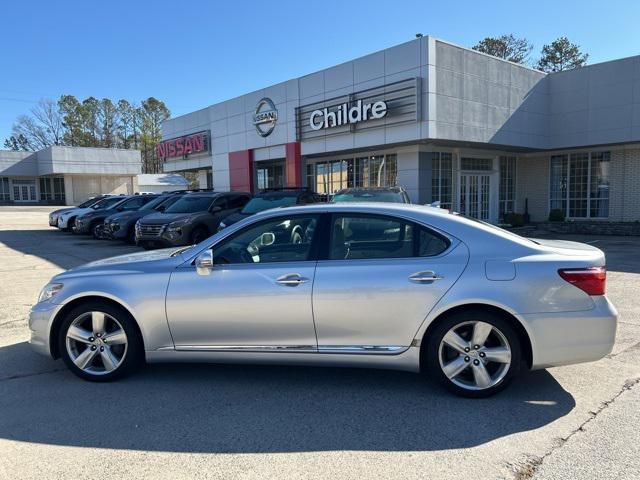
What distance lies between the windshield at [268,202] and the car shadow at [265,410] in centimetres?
877

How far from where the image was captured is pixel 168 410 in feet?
12.9

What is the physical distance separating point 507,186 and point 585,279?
20162mm

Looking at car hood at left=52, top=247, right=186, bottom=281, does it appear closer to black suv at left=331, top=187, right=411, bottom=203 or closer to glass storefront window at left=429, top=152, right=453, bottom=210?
black suv at left=331, top=187, right=411, bottom=203

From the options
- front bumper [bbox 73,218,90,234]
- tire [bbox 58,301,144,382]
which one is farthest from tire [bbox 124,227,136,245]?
tire [bbox 58,301,144,382]

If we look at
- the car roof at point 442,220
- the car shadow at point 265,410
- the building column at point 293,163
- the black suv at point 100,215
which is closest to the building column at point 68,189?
the black suv at point 100,215

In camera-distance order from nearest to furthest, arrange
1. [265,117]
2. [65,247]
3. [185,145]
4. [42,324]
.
→ [42,324], [65,247], [265,117], [185,145]

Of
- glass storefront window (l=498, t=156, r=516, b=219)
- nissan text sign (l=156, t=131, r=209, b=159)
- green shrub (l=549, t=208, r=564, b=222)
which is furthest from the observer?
nissan text sign (l=156, t=131, r=209, b=159)

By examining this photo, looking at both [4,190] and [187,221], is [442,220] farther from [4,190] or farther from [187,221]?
[4,190]

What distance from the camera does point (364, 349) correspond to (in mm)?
4055

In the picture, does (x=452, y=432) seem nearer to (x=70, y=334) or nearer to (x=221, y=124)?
(x=70, y=334)

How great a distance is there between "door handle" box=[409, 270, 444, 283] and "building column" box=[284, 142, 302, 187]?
59.3 feet

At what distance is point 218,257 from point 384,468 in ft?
7.23

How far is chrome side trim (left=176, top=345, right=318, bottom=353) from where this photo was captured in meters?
4.12

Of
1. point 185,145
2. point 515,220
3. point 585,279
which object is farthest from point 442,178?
point 185,145
